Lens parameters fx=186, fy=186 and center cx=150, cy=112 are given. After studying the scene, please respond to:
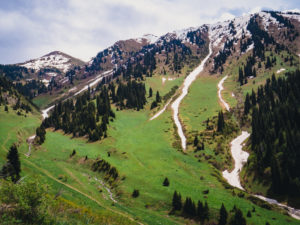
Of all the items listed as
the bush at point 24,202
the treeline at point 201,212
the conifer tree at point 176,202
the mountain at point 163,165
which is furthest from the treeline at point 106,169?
the bush at point 24,202

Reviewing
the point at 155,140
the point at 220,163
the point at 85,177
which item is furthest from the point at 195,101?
the point at 85,177

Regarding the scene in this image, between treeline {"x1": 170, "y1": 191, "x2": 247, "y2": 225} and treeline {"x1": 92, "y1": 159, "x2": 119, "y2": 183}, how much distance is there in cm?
2107

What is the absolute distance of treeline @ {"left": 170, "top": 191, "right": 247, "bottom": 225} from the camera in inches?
1476

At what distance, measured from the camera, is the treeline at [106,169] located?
187 feet

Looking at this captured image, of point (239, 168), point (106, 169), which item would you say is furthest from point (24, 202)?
point (239, 168)

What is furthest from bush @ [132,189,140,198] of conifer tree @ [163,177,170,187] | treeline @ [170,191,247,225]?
treeline @ [170,191,247,225]

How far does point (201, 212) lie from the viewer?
40188 mm

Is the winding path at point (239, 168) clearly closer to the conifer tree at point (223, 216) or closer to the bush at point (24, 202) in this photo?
the conifer tree at point (223, 216)

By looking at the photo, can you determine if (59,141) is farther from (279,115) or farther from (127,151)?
(279,115)

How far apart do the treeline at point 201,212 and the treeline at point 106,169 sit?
21.1 metres

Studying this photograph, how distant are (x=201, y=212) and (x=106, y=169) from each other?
32.9 m

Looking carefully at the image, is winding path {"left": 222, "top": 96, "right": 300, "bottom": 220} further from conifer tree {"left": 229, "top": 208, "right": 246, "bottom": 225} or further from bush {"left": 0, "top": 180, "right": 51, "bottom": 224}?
bush {"left": 0, "top": 180, "right": 51, "bottom": 224}

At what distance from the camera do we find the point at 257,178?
61469mm

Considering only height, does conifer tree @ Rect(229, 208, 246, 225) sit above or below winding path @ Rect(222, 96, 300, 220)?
below
